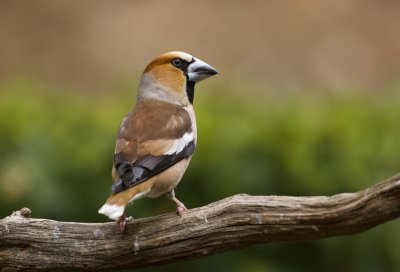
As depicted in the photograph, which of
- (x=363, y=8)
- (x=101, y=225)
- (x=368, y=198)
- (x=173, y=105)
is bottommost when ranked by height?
(x=101, y=225)

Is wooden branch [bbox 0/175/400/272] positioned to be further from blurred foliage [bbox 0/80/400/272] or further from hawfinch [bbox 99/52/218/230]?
blurred foliage [bbox 0/80/400/272]

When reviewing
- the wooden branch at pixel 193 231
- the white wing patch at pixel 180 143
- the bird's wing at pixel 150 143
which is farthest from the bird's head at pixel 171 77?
the wooden branch at pixel 193 231

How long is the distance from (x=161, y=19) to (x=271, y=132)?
6462 millimetres

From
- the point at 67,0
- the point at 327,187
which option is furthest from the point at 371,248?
the point at 67,0

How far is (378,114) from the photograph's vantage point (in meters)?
8.13

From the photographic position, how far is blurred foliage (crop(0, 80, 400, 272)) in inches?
299

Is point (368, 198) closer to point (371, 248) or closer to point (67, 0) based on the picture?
point (371, 248)

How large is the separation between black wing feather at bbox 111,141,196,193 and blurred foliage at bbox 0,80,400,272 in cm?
215

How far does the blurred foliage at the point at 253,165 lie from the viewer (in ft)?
24.9

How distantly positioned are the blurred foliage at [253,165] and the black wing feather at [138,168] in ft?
7.06

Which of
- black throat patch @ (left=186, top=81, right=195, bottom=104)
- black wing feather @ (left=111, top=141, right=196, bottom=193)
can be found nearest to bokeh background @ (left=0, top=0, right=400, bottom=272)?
black throat patch @ (left=186, top=81, right=195, bottom=104)

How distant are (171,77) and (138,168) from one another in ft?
3.83

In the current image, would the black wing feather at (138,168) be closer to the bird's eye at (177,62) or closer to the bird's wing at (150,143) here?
the bird's wing at (150,143)

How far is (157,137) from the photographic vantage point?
5.70 metres
